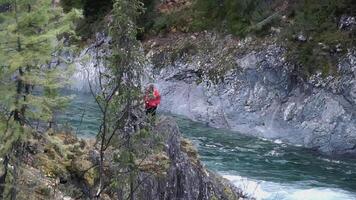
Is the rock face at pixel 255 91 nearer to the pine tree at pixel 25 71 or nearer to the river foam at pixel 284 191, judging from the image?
the river foam at pixel 284 191

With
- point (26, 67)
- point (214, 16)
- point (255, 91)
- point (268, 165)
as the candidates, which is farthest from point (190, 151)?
point (214, 16)

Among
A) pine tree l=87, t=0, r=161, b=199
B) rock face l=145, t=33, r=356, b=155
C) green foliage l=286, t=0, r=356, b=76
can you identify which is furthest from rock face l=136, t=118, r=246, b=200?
green foliage l=286, t=0, r=356, b=76

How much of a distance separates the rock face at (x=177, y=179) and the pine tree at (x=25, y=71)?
2.81m

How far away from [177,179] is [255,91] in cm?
1416

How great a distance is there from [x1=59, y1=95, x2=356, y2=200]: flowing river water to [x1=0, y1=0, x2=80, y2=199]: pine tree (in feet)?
23.5

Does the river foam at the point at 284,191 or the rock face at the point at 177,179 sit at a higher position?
the rock face at the point at 177,179

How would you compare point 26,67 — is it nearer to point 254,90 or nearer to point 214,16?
point 254,90

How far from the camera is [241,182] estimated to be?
15.3 m


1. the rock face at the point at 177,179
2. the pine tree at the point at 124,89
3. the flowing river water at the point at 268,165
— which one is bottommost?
the flowing river water at the point at 268,165

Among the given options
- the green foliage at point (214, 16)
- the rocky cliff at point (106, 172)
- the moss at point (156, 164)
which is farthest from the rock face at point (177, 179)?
the green foliage at point (214, 16)

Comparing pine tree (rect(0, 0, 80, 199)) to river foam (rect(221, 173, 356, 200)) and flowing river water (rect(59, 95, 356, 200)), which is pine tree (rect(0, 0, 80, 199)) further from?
river foam (rect(221, 173, 356, 200))

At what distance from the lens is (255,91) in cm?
2353

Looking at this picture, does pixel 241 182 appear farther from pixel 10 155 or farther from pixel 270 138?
pixel 10 155

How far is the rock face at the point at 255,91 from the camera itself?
67.2ft
